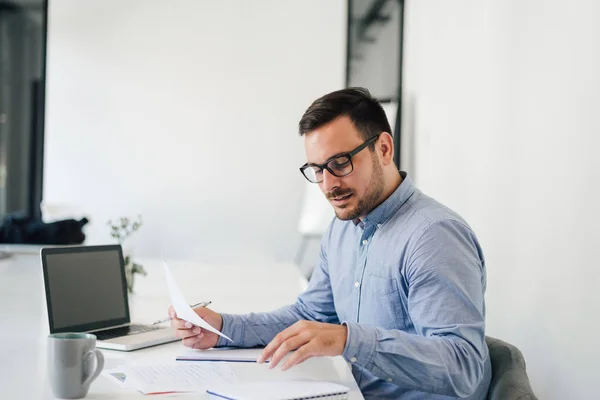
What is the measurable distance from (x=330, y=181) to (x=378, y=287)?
0.29 meters

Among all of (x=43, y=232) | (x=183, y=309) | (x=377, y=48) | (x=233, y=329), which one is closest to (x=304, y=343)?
(x=183, y=309)

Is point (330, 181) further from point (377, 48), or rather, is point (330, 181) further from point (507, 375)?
point (377, 48)

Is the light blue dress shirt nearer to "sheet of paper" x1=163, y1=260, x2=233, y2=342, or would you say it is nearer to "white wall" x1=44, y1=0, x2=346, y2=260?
"sheet of paper" x1=163, y1=260, x2=233, y2=342

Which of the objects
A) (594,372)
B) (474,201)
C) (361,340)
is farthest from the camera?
(474,201)

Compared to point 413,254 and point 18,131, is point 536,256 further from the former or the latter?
point 18,131

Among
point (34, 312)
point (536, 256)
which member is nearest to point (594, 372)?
point (536, 256)

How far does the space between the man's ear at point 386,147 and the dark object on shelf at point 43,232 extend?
3.19 metres

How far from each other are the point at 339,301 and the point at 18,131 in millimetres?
5044

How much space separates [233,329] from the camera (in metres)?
1.83

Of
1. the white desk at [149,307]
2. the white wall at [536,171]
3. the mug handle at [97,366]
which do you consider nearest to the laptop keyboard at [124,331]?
the white desk at [149,307]

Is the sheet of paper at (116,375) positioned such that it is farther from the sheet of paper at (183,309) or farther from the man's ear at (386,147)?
the man's ear at (386,147)

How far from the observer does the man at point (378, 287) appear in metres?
1.44

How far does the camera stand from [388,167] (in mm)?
1871

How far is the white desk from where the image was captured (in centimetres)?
143
